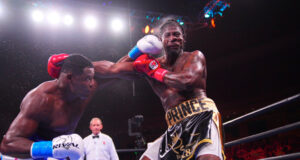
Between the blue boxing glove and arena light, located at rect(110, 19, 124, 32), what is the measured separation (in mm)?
4893

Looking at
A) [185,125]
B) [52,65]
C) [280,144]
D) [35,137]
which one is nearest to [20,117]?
[35,137]

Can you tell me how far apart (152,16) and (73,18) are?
6.05 feet

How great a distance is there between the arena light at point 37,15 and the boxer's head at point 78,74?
4253 millimetres

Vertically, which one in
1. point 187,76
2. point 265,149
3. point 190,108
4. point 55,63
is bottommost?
point 265,149

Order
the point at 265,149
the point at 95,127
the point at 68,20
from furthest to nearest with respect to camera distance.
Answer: the point at 265,149 < the point at 68,20 < the point at 95,127

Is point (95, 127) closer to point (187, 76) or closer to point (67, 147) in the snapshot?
point (67, 147)

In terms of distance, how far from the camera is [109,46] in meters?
7.28

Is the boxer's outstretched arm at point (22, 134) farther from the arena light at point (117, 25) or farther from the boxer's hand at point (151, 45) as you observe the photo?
the arena light at point (117, 25)

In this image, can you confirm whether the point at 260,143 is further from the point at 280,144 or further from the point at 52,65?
the point at 52,65

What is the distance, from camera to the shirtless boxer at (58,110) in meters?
1.59

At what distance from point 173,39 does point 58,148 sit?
43.5 inches

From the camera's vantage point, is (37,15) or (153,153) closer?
(153,153)

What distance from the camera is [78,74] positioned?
1774 millimetres

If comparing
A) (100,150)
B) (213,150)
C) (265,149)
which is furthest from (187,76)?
(265,149)
